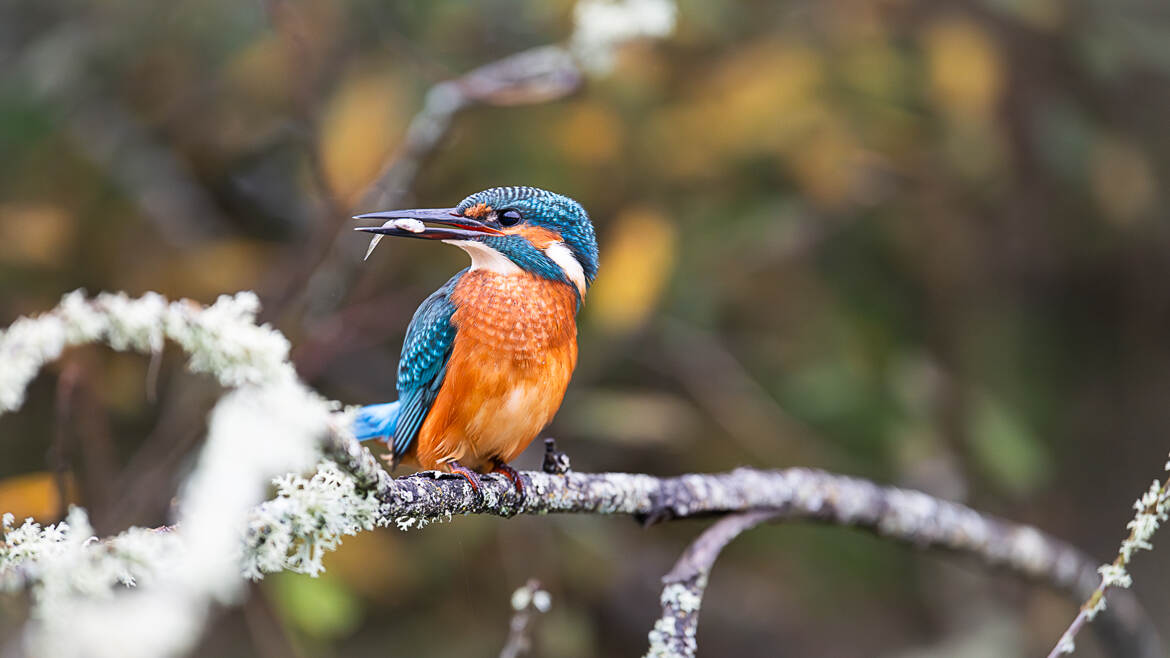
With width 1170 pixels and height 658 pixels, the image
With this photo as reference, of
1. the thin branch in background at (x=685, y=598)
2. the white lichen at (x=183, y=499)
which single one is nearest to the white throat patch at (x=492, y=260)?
the thin branch in background at (x=685, y=598)

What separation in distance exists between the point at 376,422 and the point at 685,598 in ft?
2.39

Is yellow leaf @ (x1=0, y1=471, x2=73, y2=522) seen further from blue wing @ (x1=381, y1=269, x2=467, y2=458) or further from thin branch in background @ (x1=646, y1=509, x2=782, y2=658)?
thin branch in background @ (x1=646, y1=509, x2=782, y2=658)

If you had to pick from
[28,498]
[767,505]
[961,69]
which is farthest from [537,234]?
[961,69]

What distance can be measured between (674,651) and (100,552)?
0.81 meters

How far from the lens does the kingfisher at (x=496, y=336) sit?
5.52 ft

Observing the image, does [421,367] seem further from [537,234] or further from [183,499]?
[183,499]

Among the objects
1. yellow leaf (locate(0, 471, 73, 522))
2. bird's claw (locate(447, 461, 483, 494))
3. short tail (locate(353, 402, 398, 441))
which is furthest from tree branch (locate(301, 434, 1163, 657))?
yellow leaf (locate(0, 471, 73, 522))

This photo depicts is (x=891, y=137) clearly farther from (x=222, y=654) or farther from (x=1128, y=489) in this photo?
(x=222, y=654)

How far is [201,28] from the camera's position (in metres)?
3.32

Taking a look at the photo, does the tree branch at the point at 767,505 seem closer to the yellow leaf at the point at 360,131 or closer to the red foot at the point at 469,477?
the red foot at the point at 469,477

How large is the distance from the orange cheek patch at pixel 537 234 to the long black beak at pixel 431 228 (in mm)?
49

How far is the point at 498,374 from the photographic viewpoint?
1687 mm

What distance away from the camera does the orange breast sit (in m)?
1.68

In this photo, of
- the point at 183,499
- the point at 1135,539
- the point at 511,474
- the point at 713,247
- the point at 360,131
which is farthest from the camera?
the point at 713,247
